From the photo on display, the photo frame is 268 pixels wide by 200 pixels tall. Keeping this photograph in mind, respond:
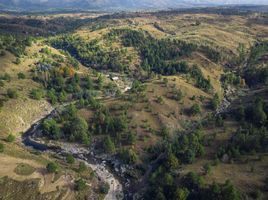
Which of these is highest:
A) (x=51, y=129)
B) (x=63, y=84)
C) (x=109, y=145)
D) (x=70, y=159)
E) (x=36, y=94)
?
(x=36, y=94)

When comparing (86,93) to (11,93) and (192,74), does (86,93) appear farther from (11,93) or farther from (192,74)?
(192,74)

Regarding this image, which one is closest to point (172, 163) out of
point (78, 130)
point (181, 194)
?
point (181, 194)

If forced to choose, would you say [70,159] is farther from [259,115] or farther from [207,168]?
[259,115]

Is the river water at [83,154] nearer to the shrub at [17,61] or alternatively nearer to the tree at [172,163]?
the tree at [172,163]

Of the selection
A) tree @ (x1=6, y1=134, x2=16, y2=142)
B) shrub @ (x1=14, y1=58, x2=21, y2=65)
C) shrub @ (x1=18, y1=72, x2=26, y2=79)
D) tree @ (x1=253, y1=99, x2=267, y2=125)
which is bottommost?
tree @ (x1=6, y1=134, x2=16, y2=142)

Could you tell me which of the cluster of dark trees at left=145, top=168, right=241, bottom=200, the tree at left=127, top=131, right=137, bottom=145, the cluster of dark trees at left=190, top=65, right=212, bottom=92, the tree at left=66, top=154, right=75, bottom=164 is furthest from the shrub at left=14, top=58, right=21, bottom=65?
the cluster of dark trees at left=145, top=168, right=241, bottom=200

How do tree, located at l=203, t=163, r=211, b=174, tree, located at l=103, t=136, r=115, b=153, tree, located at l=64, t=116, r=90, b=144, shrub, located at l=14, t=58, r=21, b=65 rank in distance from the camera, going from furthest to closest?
shrub, located at l=14, t=58, r=21, b=65 → tree, located at l=64, t=116, r=90, b=144 → tree, located at l=103, t=136, r=115, b=153 → tree, located at l=203, t=163, r=211, b=174

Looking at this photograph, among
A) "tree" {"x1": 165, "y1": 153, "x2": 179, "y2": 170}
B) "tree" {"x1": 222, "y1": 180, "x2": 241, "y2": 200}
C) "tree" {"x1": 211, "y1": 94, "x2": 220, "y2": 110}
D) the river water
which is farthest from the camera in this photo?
"tree" {"x1": 211, "y1": 94, "x2": 220, "y2": 110}

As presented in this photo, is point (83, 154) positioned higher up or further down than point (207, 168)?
further down

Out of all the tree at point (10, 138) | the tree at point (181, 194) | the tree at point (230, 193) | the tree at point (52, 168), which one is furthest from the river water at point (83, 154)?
the tree at point (230, 193)

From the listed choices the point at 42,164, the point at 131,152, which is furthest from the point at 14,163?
the point at 131,152

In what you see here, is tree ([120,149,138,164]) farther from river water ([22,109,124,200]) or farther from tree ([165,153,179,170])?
tree ([165,153,179,170])
